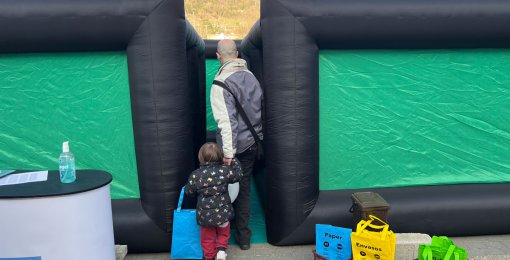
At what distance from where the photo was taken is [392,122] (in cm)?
357

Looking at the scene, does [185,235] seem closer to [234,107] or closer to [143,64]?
[234,107]

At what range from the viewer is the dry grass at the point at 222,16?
28.2 meters

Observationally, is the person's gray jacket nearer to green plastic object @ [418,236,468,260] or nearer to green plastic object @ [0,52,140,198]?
green plastic object @ [0,52,140,198]

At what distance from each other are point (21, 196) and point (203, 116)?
4096mm

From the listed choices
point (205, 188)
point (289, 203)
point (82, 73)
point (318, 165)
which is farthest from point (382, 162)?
point (82, 73)

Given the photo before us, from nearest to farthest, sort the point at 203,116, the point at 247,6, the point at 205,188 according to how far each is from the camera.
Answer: the point at 205,188, the point at 203,116, the point at 247,6

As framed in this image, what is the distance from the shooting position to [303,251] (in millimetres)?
3430

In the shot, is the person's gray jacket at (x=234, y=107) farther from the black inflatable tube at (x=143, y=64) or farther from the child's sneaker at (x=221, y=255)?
the child's sneaker at (x=221, y=255)

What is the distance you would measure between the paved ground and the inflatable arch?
8 cm

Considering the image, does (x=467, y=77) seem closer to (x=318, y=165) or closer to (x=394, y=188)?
(x=394, y=188)

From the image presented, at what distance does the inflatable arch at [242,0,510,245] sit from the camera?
324 centimetres

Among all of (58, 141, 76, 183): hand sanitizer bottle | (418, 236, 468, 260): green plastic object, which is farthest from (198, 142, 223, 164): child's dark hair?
(418, 236, 468, 260): green plastic object

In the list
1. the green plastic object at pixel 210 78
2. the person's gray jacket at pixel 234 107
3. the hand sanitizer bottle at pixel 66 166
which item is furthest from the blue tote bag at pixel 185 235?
the green plastic object at pixel 210 78

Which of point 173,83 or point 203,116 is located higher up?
point 173,83
